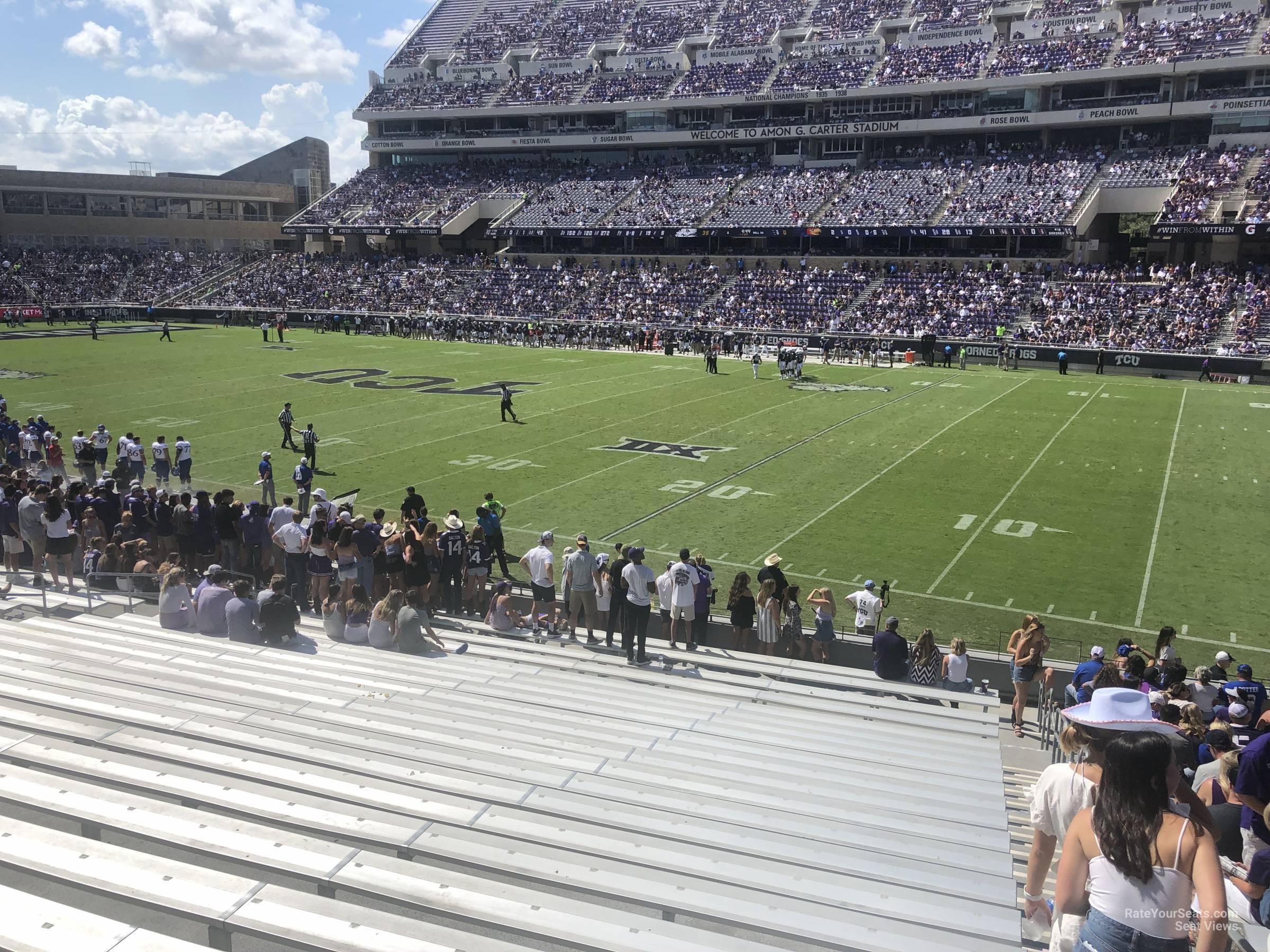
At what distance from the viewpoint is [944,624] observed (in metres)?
13.5

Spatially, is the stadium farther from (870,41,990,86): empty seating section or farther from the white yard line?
(870,41,990,86): empty seating section

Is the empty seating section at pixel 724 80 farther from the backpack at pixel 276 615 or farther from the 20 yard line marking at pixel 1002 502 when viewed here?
the backpack at pixel 276 615

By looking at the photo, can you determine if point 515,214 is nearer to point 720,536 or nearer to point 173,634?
point 720,536

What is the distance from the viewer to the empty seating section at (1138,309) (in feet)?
130

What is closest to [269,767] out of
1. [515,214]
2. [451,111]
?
[515,214]

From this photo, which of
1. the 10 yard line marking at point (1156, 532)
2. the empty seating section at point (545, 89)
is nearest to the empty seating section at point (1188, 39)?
the 10 yard line marking at point (1156, 532)

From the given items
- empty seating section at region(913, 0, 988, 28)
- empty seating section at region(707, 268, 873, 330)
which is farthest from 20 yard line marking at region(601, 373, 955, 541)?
empty seating section at region(913, 0, 988, 28)

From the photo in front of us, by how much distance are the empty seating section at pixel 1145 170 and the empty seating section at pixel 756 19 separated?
2615 centimetres

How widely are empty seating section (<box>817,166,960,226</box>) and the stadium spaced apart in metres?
0.34

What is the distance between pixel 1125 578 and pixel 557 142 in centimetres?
6229

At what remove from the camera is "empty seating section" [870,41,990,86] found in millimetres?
57969

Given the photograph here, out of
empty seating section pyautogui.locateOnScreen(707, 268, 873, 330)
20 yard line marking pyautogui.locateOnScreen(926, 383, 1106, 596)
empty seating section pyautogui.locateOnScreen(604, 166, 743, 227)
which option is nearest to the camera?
20 yard line marking pyautogui.locateOnScreen(926, 383, 1106, 596)

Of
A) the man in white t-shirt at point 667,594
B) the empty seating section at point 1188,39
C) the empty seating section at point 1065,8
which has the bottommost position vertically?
the man in white t-shirt at point 667,594

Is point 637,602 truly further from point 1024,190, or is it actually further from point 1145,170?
point 1145,170
